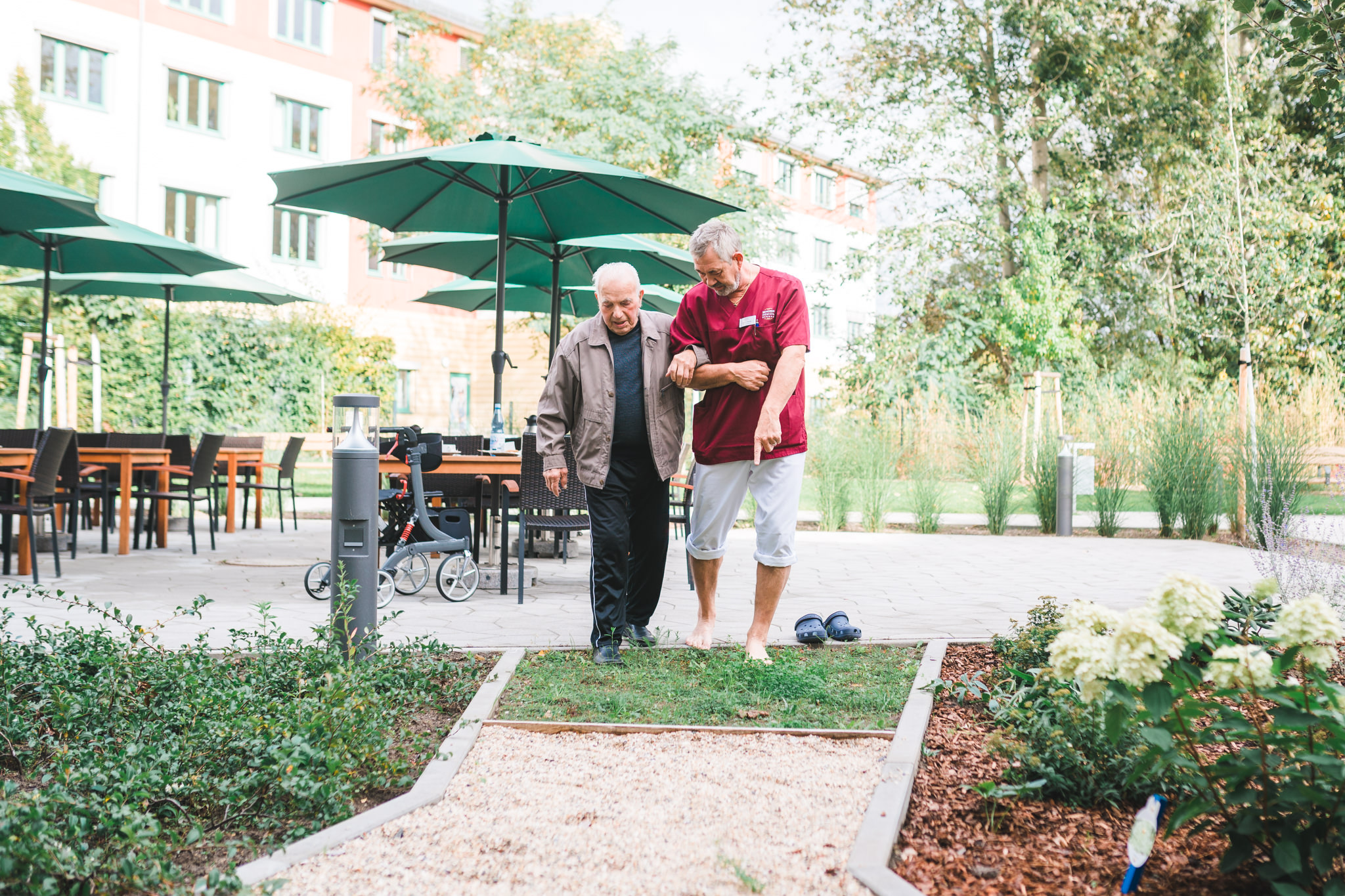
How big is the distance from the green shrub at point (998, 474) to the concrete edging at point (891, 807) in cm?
753

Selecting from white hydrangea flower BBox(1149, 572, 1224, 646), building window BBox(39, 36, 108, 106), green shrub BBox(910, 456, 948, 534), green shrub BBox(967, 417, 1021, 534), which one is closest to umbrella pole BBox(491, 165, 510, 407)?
white hydrangea flower BBox(1149, 572, 1224, 646)

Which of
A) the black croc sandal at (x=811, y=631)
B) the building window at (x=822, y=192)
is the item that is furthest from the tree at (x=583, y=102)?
the building window at (x=822, y=192)

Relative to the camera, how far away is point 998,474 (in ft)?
35.3

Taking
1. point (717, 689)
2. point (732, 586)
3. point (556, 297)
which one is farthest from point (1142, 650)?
point (556, 297)

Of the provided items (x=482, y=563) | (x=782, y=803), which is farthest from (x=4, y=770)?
(x=482, y=563)

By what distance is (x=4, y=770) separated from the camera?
288 centimetres

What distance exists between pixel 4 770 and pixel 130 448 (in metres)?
5.43

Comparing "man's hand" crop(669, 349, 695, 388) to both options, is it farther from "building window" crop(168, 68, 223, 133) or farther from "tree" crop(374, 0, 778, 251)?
"building window" crop(168, 68, 223, 133)

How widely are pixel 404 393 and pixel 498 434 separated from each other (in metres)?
20.3

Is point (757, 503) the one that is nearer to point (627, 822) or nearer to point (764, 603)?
point (764, 603)

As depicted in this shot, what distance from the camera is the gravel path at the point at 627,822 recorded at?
220 cm

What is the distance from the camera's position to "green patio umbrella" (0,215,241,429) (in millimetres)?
8211

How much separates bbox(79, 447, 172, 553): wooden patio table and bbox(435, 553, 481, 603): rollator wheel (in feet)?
9.72

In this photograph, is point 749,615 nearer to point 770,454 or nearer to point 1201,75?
point 770,454
